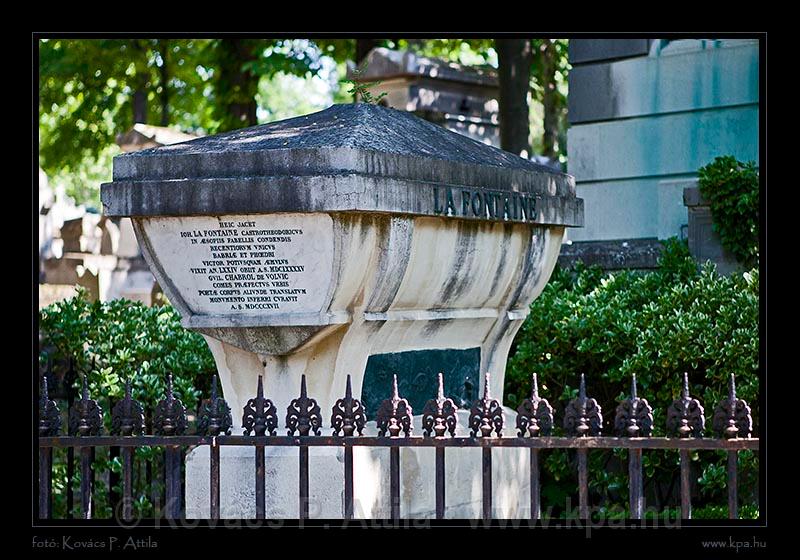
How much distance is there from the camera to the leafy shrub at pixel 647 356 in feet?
25.8

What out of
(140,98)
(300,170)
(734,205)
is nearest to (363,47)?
(140,98)

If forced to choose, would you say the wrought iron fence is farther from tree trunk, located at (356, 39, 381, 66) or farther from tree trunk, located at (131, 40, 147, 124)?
tree trunk, located at (131, 40, 147, 124)

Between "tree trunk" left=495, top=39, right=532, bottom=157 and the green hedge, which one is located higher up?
"tree trunk" left=495, top=39, right=532, bottom=157

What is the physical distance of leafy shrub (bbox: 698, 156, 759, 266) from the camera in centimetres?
952

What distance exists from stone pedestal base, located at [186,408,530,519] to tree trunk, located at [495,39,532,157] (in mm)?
7571

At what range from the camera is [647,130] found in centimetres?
1130

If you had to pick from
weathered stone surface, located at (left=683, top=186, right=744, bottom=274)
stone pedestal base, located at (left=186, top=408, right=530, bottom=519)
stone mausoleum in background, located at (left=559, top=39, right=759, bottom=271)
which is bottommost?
stone pedestal base, located at (left=186, top=408, right=530, bottom=519)

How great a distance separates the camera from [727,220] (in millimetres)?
9656

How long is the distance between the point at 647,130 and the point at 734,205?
6.00 feet

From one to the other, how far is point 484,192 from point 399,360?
92cm

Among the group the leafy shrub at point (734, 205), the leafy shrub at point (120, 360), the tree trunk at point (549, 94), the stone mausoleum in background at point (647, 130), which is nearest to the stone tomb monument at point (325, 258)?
the leafy shrub at point (120, 360)

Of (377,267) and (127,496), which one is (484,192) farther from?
(127,496)

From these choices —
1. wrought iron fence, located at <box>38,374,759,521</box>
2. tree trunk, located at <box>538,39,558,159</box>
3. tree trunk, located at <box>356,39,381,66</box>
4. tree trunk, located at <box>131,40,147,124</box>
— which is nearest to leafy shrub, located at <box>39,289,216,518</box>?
wrought iron fence, located at <box>38,374,759,521</box>

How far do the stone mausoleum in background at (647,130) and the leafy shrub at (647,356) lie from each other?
1.76 meters
